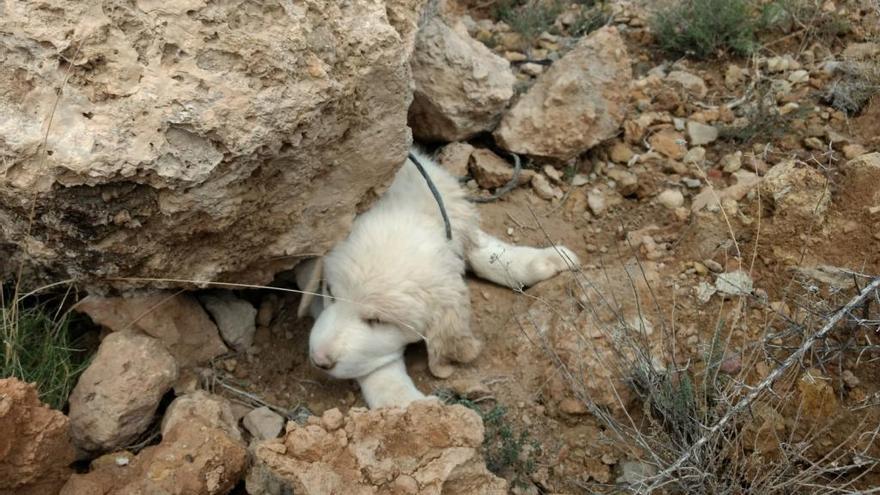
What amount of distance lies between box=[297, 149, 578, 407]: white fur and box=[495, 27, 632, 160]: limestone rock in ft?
2.78

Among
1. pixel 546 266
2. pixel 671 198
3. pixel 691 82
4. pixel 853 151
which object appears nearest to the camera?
pixel 546 266

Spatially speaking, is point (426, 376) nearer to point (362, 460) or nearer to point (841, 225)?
point (362, 460)

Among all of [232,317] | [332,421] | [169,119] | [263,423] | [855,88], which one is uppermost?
[169,119]

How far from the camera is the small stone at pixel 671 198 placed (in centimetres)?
367

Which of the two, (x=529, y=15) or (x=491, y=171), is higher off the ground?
(x=529, y=15)

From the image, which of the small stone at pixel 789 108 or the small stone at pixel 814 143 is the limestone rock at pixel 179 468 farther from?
the small stone at pixel 789 108

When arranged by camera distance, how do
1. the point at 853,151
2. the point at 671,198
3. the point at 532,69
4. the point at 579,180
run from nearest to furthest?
the point at 853,151 → the point at 671,198 → the point at 579,180 → the point at 532,69

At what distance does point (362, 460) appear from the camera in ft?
7.48

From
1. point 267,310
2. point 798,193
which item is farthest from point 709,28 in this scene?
point 267,310

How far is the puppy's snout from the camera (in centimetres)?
288

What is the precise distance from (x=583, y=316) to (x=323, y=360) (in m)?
1.02

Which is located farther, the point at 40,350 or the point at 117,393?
the point at 40,350

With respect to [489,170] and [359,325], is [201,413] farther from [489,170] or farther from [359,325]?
[489,170]

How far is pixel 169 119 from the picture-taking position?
2281mm
